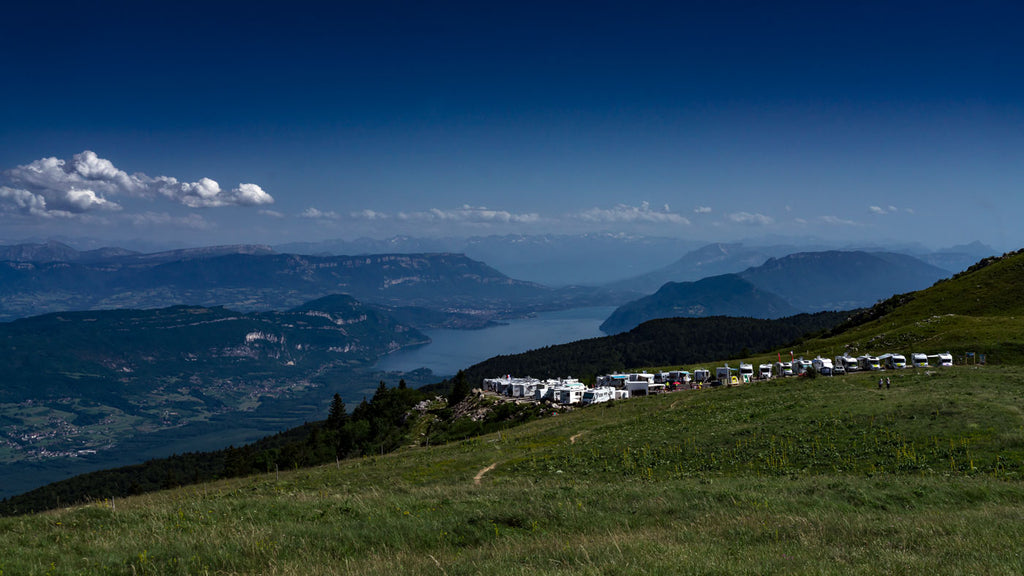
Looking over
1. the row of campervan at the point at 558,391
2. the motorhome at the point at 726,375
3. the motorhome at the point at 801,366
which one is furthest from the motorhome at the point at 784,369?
the row of campervan at the point at 558,391

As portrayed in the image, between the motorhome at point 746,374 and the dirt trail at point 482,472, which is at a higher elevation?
A: the dirt trail at point 482,472

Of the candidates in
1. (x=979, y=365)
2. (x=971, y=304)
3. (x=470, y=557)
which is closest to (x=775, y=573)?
(x=470, y=557)

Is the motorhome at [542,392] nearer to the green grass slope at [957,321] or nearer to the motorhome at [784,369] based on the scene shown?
the motorhome at [784,369]

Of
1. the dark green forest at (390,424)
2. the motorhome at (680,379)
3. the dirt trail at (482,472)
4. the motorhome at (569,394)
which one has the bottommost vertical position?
the dark green forest at (390,424)

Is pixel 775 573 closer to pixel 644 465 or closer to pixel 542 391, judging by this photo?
pixel 644 465

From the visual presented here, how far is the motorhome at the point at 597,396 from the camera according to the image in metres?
70.7

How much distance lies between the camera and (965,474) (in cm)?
1866

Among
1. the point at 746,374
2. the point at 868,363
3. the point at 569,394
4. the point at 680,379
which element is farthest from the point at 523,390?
the point at 868,363

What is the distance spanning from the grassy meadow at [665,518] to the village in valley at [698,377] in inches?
849

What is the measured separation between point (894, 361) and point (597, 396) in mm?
33509

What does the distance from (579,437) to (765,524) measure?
28.2m

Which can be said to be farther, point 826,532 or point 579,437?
point 579,437

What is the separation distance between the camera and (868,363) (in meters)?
54.5

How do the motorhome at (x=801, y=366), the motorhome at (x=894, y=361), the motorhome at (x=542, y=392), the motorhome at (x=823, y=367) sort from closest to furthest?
1. the motorhome at (x=894, y=361)
2. the motorhome at (x=823, y=367)
3. the motorhome at (x=801, y=366)
4. the motorhome at (x=542, y=392)
